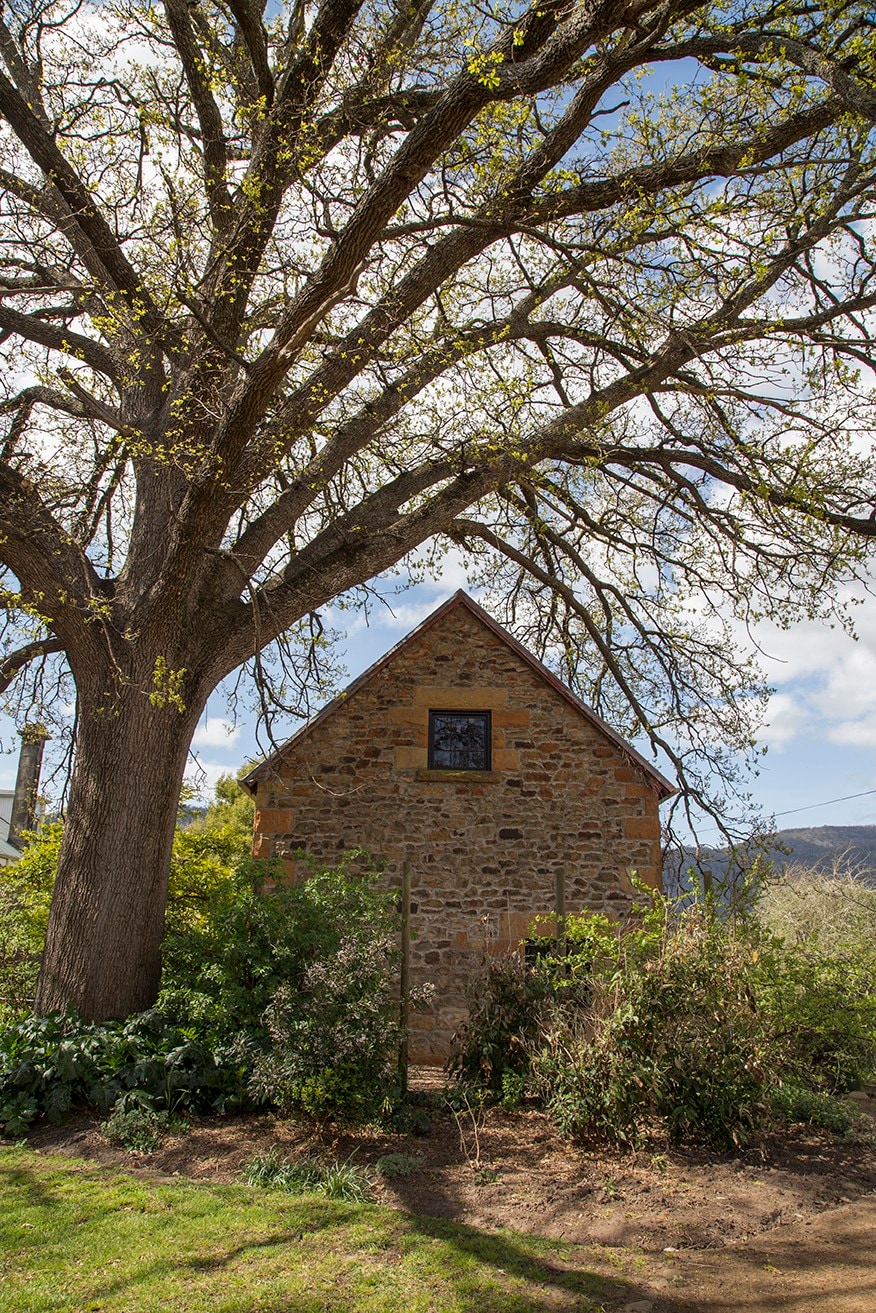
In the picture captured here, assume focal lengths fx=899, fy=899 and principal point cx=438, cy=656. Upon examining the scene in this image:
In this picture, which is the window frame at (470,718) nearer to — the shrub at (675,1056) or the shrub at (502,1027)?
the shrub at (502,1027)

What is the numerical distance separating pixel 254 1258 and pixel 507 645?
7.98 m

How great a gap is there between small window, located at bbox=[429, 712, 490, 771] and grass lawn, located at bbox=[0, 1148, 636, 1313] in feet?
20.6

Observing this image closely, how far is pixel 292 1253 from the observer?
4.62 metres

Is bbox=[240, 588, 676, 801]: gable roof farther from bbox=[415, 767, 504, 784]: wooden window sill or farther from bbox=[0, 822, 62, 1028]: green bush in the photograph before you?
bbox=[0, 822, 62, 1028]: green bush

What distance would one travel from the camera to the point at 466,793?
11.1 metres

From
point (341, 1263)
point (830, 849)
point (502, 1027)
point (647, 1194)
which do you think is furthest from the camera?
point (830, 849)

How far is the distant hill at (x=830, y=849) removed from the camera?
19.7 m

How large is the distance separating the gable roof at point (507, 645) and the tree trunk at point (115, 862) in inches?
113

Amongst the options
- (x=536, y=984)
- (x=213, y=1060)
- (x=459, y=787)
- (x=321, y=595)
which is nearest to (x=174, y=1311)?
(x=213, y=1060)

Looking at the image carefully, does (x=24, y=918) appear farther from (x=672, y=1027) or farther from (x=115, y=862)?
(x=672, y=1027)

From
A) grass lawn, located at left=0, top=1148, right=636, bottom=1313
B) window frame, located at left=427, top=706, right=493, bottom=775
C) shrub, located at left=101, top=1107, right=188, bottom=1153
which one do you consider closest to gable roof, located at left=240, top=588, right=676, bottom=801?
window frame, located at left=427, top=706, right=493, bottom=775

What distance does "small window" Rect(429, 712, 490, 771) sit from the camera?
11.4 meters

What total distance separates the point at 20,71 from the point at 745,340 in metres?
7.32

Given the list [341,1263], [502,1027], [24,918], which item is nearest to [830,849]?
[502,1027]
